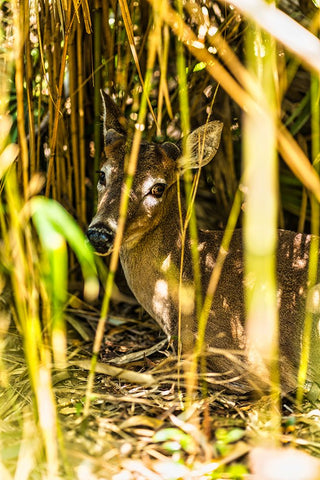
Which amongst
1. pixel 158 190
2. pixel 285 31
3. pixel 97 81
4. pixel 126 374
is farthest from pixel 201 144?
pixel 285 31

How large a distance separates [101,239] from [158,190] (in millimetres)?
723

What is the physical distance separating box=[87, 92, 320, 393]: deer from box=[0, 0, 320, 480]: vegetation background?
0.85ft

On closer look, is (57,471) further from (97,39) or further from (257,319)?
(97,39)

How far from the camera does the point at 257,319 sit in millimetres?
4316

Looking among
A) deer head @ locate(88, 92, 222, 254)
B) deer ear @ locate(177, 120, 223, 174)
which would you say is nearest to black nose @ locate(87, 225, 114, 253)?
deer head @ locate(88, 92, 222, 254)

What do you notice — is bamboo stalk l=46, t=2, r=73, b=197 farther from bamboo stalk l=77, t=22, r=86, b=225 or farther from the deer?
the deer

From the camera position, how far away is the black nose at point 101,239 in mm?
3895

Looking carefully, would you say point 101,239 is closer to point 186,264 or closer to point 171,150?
point 186,264

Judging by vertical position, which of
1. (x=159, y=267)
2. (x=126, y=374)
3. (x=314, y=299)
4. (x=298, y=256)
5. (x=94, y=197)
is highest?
(x=94, y=197)

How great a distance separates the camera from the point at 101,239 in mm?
3893

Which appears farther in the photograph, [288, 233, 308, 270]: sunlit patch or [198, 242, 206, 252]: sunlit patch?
[198, 242, 206, 252]: sunlit patch

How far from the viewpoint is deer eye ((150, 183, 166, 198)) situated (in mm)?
4348

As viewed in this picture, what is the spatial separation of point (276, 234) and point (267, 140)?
1.86 metres

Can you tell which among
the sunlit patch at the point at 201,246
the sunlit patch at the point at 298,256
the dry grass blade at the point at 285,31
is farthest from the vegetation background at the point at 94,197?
the sunlit patch at the point at 201,246
